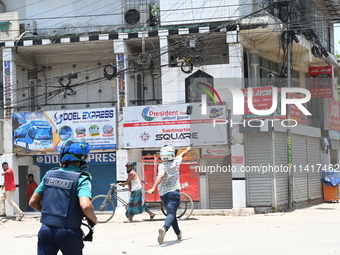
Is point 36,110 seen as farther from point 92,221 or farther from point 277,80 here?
point 92,221

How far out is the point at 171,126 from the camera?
18469 millimetres

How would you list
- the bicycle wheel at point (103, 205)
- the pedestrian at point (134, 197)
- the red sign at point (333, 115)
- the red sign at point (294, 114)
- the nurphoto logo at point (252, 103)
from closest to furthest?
the pedestrian at point (134, 197), the bicycle wheel at point (103, 205), the nurphoto logo at point (252, 103), the red sign at point (294, 114), the red sign at point (333, 115)

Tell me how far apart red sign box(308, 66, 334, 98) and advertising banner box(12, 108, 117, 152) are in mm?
8834

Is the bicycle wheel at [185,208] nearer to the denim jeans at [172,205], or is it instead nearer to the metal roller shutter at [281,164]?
the metal roller shutter at [281,164]

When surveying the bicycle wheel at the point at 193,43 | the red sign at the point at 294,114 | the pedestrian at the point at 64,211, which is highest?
the bicycle wheel at the point at 193,43

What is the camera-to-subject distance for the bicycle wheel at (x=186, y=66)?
61.0 feet

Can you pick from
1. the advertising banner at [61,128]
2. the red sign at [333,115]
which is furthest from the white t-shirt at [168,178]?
the red sign at [333,115]

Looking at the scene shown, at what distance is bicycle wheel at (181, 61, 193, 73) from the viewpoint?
18.6m

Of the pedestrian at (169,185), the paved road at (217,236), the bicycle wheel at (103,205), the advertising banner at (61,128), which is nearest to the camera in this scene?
the paved road at (217,236)

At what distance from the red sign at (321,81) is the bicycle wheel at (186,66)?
22.0 ft

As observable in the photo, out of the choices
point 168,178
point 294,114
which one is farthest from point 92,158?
point 168,178

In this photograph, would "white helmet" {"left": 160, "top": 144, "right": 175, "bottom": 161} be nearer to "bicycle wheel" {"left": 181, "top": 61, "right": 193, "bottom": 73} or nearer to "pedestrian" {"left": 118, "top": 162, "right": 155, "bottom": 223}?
"pedestrian" {"left": 118, "top": 162, "right": 155, "bottom": 223}

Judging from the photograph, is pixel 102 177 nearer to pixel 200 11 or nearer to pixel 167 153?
pixel 200 11

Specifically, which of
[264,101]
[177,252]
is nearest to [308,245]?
[177,252]
